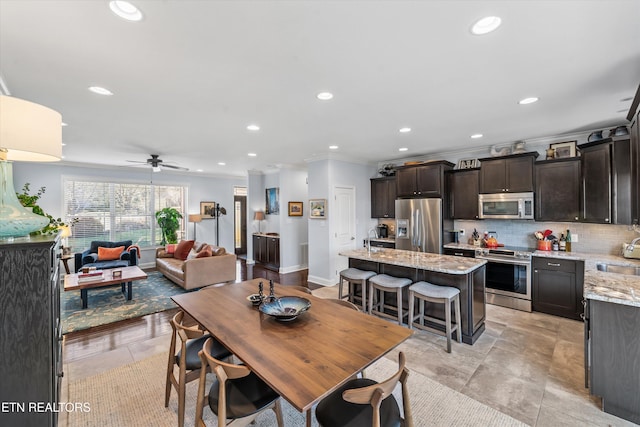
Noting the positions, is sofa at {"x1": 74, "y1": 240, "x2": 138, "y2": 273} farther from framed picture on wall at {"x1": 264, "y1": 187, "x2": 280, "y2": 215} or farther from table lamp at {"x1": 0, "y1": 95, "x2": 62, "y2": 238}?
table lamp at {"x1": 0, "y1": 95, "x2": 62, "y2": 238}

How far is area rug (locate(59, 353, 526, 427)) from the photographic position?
1948 mm

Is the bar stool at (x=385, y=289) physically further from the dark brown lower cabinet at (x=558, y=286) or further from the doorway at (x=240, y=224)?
the doorway at (x=240, y=224)

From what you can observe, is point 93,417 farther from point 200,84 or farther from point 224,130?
point 224,130

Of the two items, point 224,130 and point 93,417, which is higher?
point 224,130

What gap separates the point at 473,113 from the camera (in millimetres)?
3129

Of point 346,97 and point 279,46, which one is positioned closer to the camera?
point 279,46

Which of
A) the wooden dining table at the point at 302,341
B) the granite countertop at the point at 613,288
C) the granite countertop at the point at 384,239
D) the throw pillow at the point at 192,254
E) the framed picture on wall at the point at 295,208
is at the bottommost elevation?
the throw pillow at the point at 192,254

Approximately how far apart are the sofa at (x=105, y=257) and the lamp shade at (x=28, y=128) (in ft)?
16.8

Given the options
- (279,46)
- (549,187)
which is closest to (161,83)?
(279,46)

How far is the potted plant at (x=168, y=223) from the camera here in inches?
289

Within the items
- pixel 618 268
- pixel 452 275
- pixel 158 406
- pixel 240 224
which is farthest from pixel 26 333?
pixel 240 224

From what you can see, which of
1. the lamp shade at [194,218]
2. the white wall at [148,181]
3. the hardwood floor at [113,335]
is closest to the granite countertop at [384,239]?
the hardwood floor at [113,335]

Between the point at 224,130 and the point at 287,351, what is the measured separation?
10.5ft

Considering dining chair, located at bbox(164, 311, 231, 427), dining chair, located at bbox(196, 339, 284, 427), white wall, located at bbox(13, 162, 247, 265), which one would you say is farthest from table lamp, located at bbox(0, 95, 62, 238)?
white wall, located at bbox(13, 162, 247, 265)
